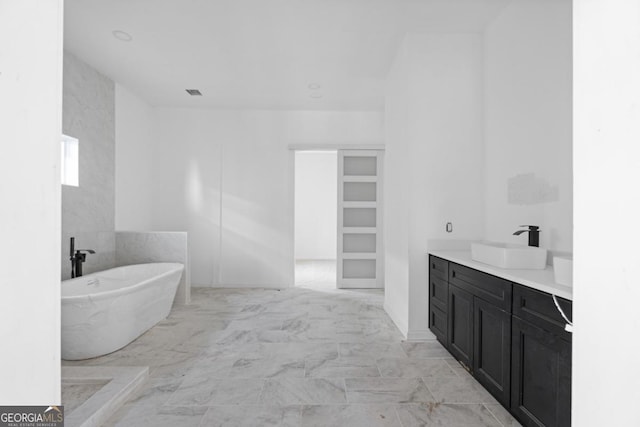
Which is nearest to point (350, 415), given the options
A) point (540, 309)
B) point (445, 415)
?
point (445, 415)

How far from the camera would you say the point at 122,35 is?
3.06m

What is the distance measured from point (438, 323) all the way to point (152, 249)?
3433 mm

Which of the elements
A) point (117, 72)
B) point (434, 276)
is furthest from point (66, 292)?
point (434, 276)

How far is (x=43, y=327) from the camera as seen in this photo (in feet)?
2.62

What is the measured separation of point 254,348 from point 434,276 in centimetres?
167

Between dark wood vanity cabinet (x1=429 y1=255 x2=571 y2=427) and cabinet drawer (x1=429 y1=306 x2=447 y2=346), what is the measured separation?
24 mm

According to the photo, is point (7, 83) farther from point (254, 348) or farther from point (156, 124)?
point (156, 124)

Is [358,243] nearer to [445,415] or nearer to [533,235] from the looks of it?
[533,235]

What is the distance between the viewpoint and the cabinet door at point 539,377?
1393 mm

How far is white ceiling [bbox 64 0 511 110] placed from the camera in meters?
2.65

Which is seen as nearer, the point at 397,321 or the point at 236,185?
the point at 397,321

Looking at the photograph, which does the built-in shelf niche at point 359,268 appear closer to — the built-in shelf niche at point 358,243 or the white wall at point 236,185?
the built-in shelf niche at point 358,243

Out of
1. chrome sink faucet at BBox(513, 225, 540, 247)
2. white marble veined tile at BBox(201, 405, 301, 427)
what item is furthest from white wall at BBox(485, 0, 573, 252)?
white marble veined tile at BBox(201, 405, 301, 427)

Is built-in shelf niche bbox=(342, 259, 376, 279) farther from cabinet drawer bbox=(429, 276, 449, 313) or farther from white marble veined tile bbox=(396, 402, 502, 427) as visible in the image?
white marble veined tile bbox=(396, 402, 502, 427)
